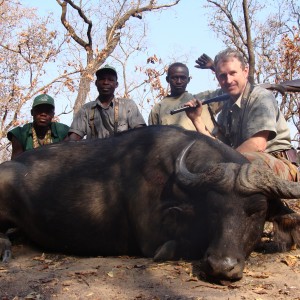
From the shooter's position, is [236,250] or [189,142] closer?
[236,250]

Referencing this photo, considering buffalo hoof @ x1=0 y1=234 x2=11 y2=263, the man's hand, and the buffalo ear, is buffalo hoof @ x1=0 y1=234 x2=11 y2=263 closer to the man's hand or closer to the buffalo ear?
the buffalo ear

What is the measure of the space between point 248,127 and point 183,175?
1.58 meters

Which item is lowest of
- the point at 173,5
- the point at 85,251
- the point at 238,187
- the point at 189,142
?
the point at 85,251

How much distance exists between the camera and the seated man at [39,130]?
747 centimetres

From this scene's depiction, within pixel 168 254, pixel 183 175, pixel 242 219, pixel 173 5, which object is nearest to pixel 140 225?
pixel 168 254

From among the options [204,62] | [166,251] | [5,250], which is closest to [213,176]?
[166,251]

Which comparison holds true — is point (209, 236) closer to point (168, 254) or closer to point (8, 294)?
point (168, 254)

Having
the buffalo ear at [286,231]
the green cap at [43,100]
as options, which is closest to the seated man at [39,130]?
the green cap at [43,100]

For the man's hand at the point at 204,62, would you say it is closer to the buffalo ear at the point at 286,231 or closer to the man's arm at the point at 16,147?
the man's arm at the point at 16,147

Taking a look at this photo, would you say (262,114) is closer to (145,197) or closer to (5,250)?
(145,197)

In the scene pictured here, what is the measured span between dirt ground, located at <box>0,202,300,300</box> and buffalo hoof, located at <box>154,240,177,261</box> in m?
0.10

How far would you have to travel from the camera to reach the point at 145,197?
5070 millimetres

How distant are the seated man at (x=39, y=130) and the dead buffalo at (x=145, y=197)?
1.53 meters

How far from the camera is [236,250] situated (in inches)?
162
